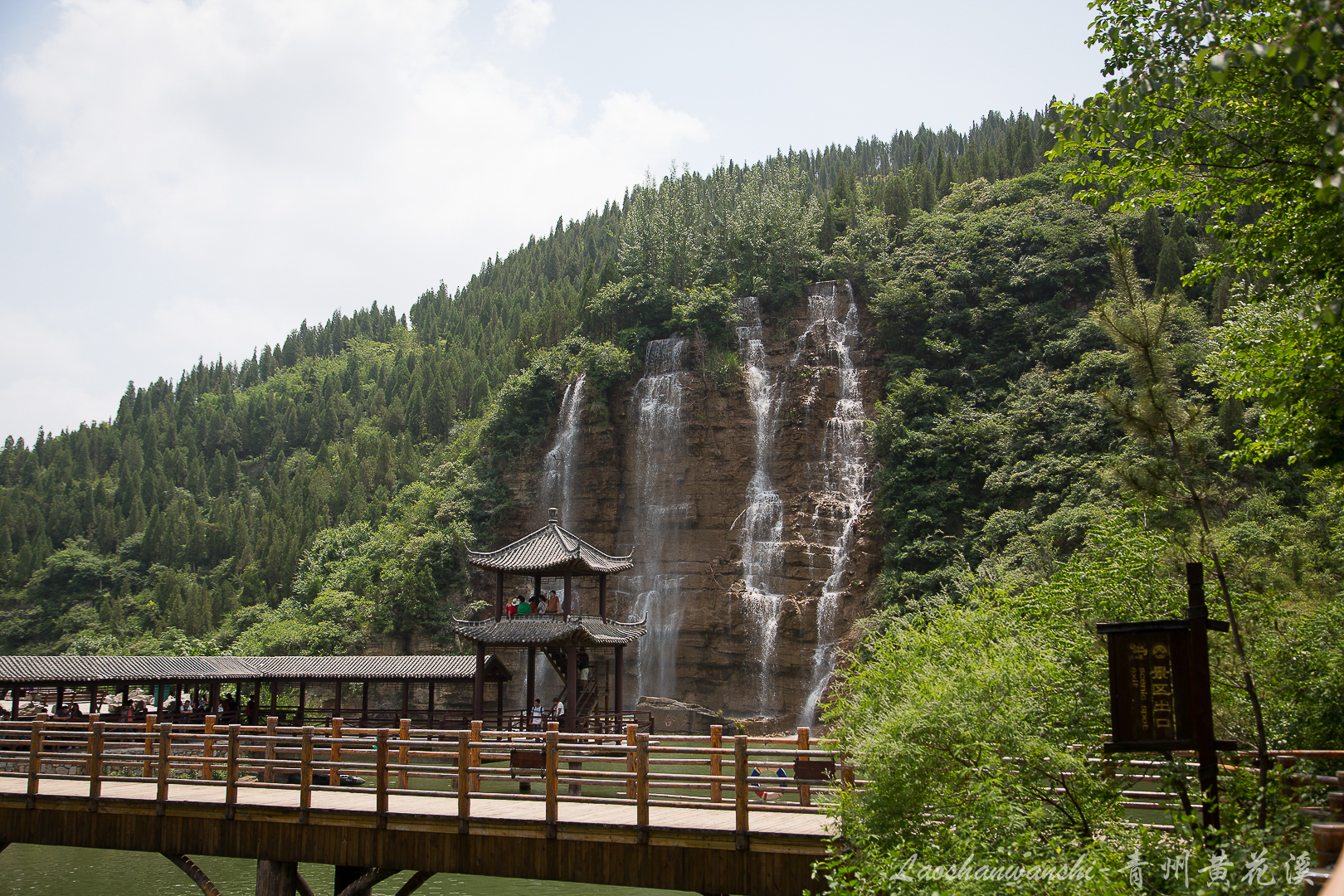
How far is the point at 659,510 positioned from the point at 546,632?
61.3 feet

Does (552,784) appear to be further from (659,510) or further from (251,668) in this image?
(659,510)

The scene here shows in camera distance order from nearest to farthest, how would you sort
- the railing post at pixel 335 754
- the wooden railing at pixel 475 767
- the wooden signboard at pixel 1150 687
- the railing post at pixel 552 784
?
1. the wooden signboard at pixel 1150 687
2. the wooden railing at pixel 475 767
3. the railing post at pixel 552 784
4. the railing post at pixel 335 754

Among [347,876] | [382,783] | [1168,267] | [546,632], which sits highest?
[1168,267]

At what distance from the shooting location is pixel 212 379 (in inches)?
4970

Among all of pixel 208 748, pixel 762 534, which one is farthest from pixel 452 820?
pixel 762 534

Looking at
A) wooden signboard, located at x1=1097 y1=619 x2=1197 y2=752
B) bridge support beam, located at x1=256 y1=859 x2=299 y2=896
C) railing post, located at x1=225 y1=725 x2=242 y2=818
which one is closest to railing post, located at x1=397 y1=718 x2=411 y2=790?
bridge support beam, located at x1=256 y1=859 x2=299 y2=896

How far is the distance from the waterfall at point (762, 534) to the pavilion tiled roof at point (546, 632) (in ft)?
40.9

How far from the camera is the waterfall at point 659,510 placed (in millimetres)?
41562

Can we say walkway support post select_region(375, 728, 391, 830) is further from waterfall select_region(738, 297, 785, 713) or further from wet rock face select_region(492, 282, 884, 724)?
waterfall select_region(738, 297, 785, 713)

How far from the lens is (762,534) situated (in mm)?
42156

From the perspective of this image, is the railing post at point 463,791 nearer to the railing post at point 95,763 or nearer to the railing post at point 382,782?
the railing post at point 382,782

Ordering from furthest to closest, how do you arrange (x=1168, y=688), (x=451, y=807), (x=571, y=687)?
(x=571, y=687) < (x=451, y=807) < (x=1168, y=688)

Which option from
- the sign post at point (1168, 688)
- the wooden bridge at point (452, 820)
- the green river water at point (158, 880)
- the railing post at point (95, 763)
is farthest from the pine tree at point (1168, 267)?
the railing post at point (95, 763)

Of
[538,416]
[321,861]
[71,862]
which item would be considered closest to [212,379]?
[538,416]
